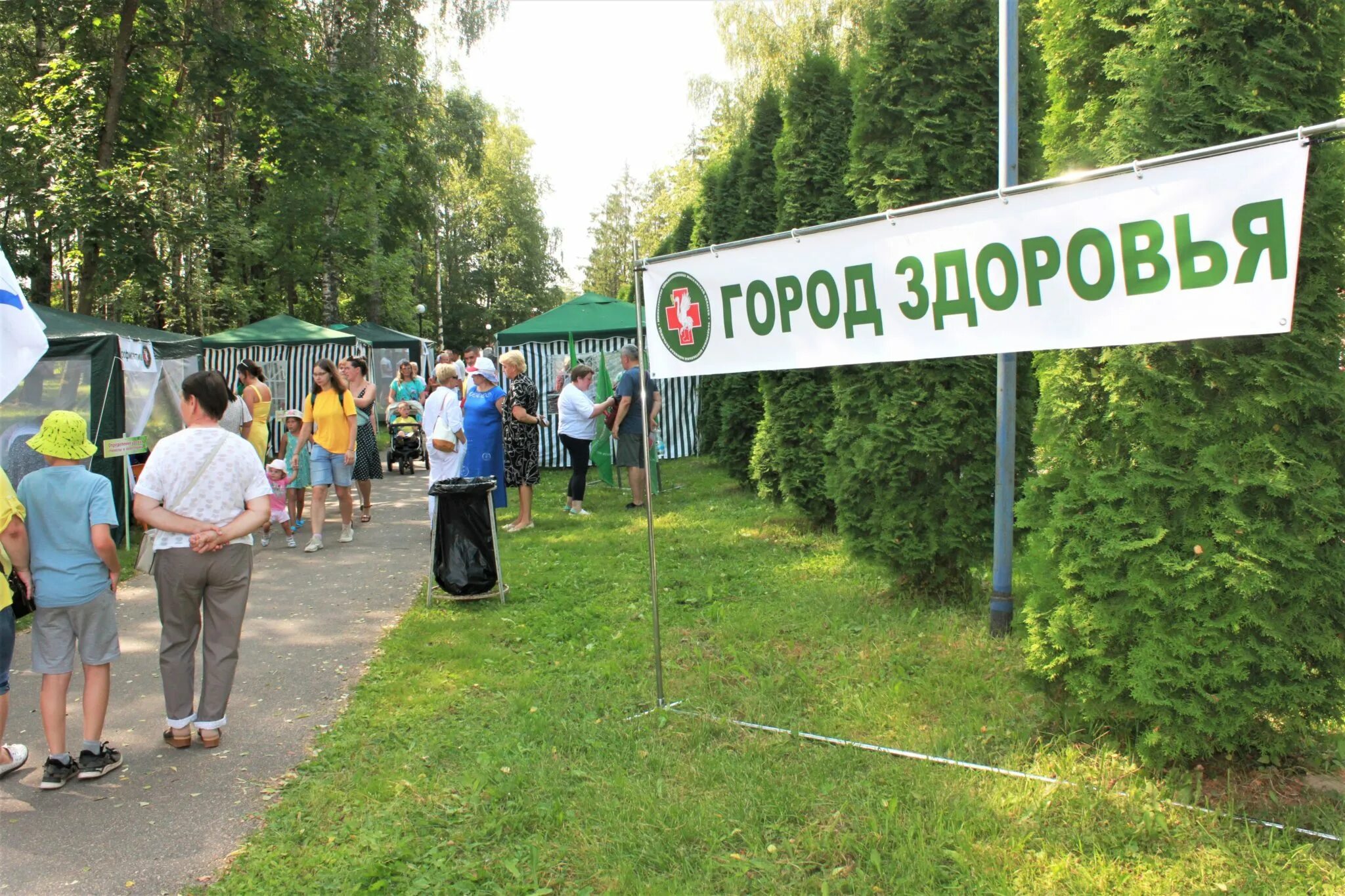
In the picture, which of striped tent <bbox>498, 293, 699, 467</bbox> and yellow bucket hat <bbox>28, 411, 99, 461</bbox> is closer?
yellow bucket hat <bbox>28, 411, 99, 461</bbox>

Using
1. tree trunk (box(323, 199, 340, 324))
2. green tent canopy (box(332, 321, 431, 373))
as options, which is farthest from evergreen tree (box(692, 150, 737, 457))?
tree trunk (box(323, 199, 340, 324))

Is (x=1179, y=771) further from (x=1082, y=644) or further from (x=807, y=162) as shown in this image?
(x=807, y=162)

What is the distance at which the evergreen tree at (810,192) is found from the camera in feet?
29.0

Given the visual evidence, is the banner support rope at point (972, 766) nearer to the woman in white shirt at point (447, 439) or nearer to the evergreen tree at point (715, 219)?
the woman in white shirt at point (447, 439)

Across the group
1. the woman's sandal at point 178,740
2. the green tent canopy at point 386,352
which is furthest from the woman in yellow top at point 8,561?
the green tent canopy at point 386,352

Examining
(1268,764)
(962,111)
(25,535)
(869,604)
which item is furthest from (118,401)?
(1268,764)

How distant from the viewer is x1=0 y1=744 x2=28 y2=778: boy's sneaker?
14.1ft

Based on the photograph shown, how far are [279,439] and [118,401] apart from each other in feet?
25.3

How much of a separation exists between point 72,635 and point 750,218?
9.02m

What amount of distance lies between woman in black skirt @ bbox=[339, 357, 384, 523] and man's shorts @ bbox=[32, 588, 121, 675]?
582 centimetres

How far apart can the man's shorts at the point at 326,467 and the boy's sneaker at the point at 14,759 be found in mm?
5151

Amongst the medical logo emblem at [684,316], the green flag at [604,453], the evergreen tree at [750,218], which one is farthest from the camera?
the green flag at [604,453]

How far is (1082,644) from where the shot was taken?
371 centimetres

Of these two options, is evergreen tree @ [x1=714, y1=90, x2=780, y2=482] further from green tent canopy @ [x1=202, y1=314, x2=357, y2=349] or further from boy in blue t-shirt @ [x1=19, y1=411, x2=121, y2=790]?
green tent canopy @ [x1=202, y1=314, x2=357, y2=349]
